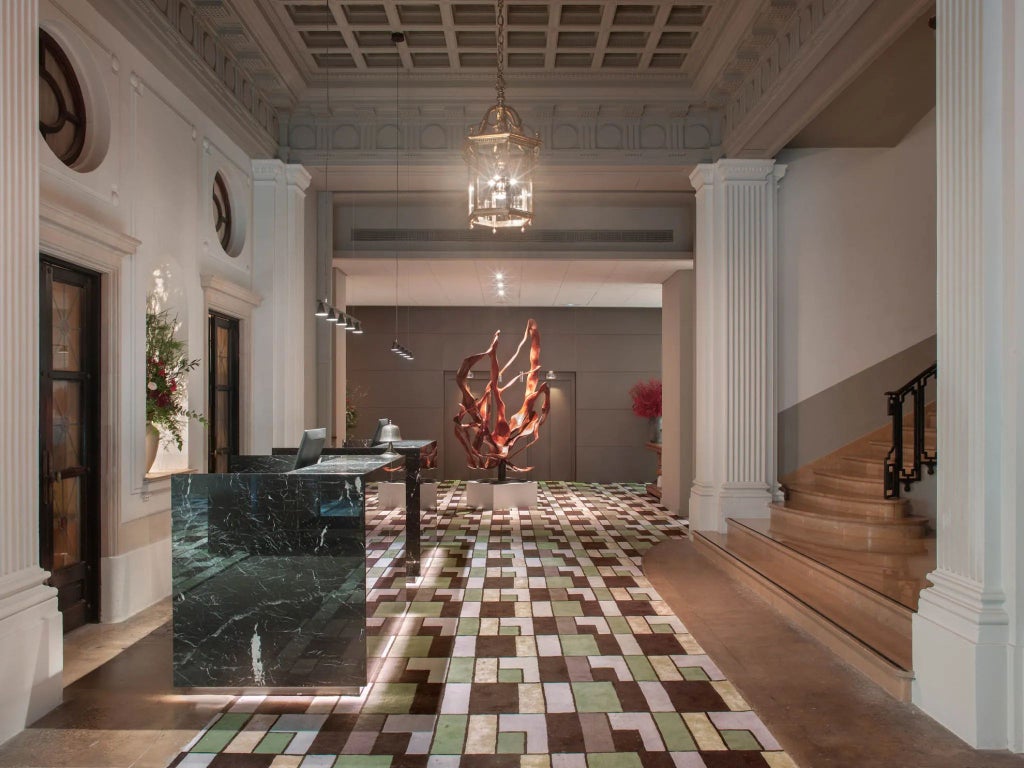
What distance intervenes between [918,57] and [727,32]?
1.42m

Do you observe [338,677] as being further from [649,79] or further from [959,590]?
[649,79]

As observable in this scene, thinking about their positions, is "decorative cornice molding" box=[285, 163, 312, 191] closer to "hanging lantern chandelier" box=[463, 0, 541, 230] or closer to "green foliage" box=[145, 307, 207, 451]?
"green foliage" box=[145, 307, 207, 451]

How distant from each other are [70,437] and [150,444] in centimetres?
62

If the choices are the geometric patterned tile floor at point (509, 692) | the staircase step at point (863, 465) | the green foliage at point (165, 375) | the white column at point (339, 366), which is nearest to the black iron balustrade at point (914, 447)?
the staircase step at point (863, 465)

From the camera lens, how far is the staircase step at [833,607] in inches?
135

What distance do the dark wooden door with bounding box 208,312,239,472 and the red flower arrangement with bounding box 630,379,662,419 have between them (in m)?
7.95

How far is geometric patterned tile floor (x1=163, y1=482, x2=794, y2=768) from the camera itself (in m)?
2.73

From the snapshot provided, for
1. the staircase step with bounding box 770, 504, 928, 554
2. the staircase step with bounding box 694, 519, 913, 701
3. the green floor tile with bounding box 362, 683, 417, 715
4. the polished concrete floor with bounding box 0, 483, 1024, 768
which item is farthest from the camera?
the staircase step with bounding box 770, 504, 928, 554

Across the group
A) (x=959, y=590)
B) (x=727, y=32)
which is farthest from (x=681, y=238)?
(x=959, y=590)

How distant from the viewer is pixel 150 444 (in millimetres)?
4844

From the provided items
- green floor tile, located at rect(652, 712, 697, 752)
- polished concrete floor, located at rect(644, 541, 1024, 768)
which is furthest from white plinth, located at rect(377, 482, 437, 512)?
green floor tile, located at rect(652, 712, 697, 752)

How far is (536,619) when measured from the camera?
4469 millimetres

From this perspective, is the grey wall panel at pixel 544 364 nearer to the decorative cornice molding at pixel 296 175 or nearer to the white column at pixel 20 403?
the decorative cornice molding at pixel 296 175

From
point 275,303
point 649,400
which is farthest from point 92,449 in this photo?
point 649,400
